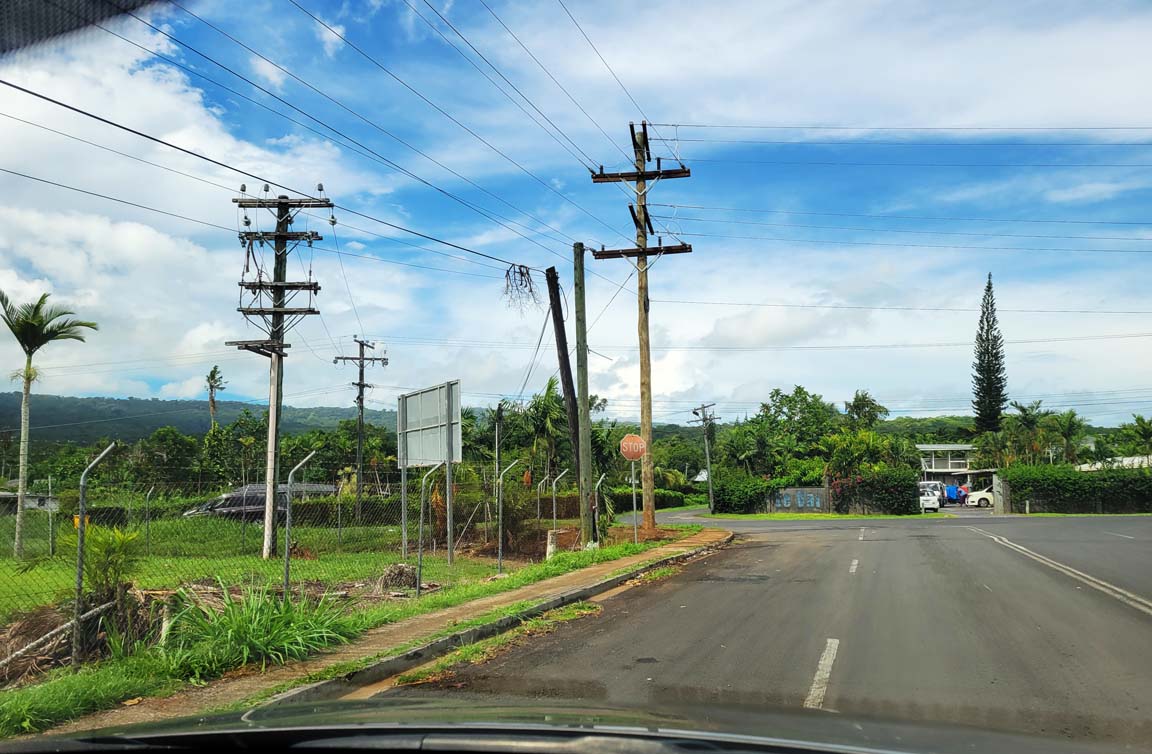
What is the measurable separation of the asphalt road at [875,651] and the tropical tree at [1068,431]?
250 feet

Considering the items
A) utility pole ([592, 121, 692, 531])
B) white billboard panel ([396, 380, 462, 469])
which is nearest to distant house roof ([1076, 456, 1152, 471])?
utility pole ([592, 121, 692, 531])

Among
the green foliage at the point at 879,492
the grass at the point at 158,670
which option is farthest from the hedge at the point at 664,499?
the grass at the point at 158,670

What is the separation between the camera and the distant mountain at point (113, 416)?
56125mm

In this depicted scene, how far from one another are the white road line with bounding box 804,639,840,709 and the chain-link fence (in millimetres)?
5407

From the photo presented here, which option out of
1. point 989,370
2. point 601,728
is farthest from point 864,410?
point 601,728

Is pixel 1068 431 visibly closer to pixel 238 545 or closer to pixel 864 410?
pixel 864 410

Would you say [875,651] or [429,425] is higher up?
[429,425]

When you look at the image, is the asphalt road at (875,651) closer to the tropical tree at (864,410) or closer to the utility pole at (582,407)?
the utility pole at (582,407)

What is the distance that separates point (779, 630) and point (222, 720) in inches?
283

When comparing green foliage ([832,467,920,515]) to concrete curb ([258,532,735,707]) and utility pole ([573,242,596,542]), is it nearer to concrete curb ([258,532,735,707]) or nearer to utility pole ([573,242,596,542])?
utility pole ([573,242,596,542])

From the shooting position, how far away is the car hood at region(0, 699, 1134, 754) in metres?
2.75

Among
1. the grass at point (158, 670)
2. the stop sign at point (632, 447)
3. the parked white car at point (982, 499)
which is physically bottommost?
the parked white car at point (982, 499)

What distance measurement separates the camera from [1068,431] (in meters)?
82.9

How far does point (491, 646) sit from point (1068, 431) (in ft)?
288
